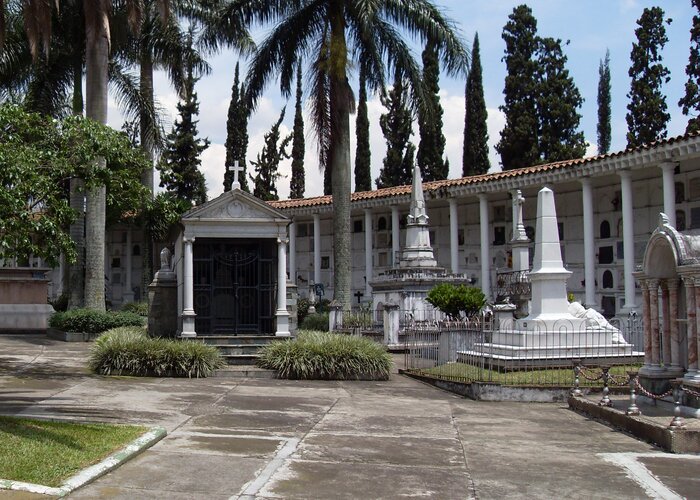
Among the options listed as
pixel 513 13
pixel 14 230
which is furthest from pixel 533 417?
pixel 513 13

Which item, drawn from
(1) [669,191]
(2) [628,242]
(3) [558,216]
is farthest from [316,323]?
(3) [558,216]

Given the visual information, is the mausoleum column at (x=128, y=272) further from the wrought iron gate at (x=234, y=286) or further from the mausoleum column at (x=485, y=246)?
the wrought iron gate at (x=234, y=286)

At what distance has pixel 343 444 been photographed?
922 centimetres

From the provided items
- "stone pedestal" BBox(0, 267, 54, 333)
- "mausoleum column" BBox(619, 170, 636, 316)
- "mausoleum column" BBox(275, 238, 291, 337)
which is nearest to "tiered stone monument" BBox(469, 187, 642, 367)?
"mausoleum column" BBox(275, 238, 291, 337)

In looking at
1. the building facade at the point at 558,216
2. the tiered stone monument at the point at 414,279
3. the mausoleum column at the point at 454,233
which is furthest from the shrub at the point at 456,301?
the mausoleum column at the point at 454,233

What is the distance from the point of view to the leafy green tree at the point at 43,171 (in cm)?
1183

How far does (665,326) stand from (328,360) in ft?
22.2

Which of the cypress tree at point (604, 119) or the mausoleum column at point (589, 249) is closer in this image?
the mausoleum column at point (589, 249)

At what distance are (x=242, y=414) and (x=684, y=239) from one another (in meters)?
7.03

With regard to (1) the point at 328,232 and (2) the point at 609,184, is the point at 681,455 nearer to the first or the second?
(2) the point at 609,184

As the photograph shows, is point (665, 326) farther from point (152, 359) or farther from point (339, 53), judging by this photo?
point (339, 53)

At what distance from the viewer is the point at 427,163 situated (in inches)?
1800

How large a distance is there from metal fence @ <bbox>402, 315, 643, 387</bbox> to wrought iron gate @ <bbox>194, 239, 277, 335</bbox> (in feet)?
12.8

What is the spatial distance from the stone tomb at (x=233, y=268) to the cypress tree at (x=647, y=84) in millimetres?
27183
